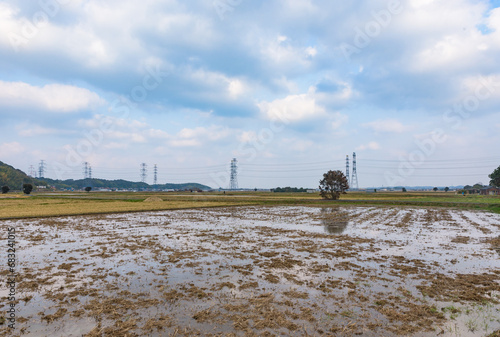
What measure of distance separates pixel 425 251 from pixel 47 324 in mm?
19252

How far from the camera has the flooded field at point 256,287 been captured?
743 cm

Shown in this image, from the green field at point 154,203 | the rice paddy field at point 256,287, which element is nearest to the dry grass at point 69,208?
the green field at point 154,203

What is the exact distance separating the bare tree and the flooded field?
48512mm

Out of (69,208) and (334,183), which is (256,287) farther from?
(334,183)

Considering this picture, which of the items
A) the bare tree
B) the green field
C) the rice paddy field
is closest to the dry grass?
the green field

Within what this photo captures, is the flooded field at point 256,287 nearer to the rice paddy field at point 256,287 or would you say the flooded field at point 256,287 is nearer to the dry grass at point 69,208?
the rice paddy field at point 256,287

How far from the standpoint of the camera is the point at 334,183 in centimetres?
6888

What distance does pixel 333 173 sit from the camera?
6800cm

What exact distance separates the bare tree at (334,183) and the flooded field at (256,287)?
48512 millimetres

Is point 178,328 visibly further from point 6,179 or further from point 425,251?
point 6,179

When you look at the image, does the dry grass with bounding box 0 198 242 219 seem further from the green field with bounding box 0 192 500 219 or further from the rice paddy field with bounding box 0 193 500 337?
the rice paddy field with bounding box 0 193 500 337

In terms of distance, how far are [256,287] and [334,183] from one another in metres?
62.6

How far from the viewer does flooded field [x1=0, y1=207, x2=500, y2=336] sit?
7.43 meters

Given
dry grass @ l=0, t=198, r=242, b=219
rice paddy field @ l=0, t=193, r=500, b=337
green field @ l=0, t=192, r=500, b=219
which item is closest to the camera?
rice paddy field @ l=0, t=193, r=500, b=337
